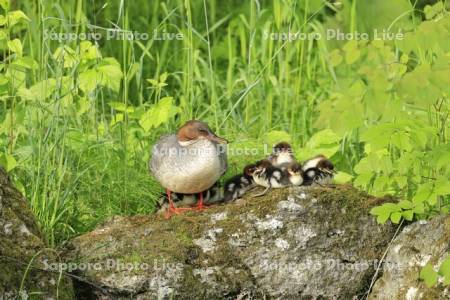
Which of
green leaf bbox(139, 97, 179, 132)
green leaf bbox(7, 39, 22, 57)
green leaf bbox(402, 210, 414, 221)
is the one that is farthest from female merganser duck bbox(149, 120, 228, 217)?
green leaf bbox(402, 210, 414, 221)

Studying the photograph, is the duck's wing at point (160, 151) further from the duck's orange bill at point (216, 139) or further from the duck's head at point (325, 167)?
the duck's head at point (325, 167)

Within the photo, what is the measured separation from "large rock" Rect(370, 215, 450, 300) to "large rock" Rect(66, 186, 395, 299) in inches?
4.0

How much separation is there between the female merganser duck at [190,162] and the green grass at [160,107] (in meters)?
0.38

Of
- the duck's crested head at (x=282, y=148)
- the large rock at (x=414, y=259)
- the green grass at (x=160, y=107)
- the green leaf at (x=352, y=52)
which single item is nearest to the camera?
the green leaf at (x=352, y=52)

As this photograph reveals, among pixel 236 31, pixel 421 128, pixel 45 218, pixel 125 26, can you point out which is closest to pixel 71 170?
pixel 45 218

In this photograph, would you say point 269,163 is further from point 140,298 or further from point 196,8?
point 196,8

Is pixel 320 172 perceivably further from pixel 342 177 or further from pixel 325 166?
pixel 342 177

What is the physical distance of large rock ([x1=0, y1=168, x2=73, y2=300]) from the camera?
248 inches

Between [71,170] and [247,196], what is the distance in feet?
3.80

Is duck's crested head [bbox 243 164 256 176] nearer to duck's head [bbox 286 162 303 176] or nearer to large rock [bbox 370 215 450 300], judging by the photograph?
duck's head [bbox 286 162 303 176]

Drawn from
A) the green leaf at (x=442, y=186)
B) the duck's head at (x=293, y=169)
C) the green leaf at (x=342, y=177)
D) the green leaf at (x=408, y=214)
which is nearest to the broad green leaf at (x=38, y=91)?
the duck's head at (x=293, y=169)

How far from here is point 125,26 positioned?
25.9ft

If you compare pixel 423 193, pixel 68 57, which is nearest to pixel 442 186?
pixel 423 193

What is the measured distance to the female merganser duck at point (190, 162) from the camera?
7.07 meters
